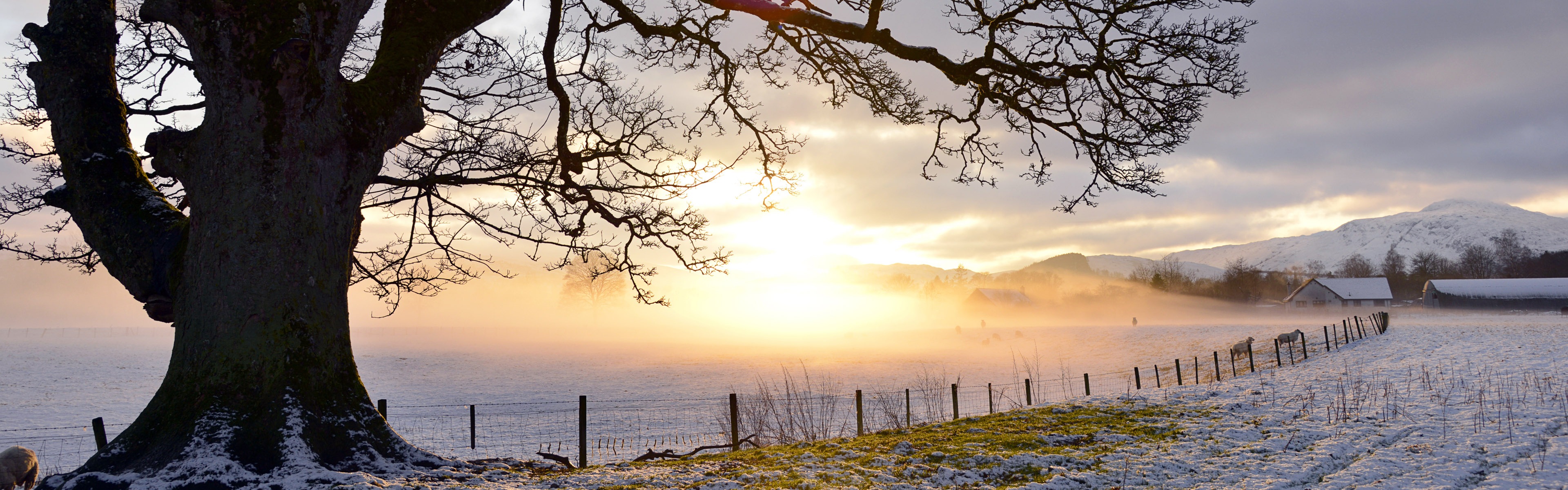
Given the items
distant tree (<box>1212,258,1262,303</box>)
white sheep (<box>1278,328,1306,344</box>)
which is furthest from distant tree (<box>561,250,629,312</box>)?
distant tree (<box>1212,258,1262,303</box>)

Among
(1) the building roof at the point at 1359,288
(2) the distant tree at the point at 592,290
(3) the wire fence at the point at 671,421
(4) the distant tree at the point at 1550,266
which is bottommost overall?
(3) the wire fence at the point at 671,421

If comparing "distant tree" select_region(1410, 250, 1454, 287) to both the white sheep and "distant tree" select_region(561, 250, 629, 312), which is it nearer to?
the white sheep

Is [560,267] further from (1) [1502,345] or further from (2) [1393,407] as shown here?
(1) [1502,345]

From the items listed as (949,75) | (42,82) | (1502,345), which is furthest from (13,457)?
(1502,345)

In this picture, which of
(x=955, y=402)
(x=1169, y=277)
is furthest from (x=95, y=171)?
(x=1169, y=277)

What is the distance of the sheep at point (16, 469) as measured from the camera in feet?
34.4

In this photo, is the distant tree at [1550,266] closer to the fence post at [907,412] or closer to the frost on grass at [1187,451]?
the fence post at [907,412]

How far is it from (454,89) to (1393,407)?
45.4ft

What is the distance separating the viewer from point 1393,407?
9945 millimetres

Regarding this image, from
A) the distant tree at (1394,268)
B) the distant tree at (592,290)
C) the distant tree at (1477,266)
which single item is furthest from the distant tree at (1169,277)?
the distant tree at (592,290)

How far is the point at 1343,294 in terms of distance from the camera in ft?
255

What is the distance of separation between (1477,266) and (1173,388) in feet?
411

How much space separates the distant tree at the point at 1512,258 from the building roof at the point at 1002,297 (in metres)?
57.7

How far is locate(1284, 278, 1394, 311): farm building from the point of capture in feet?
252
